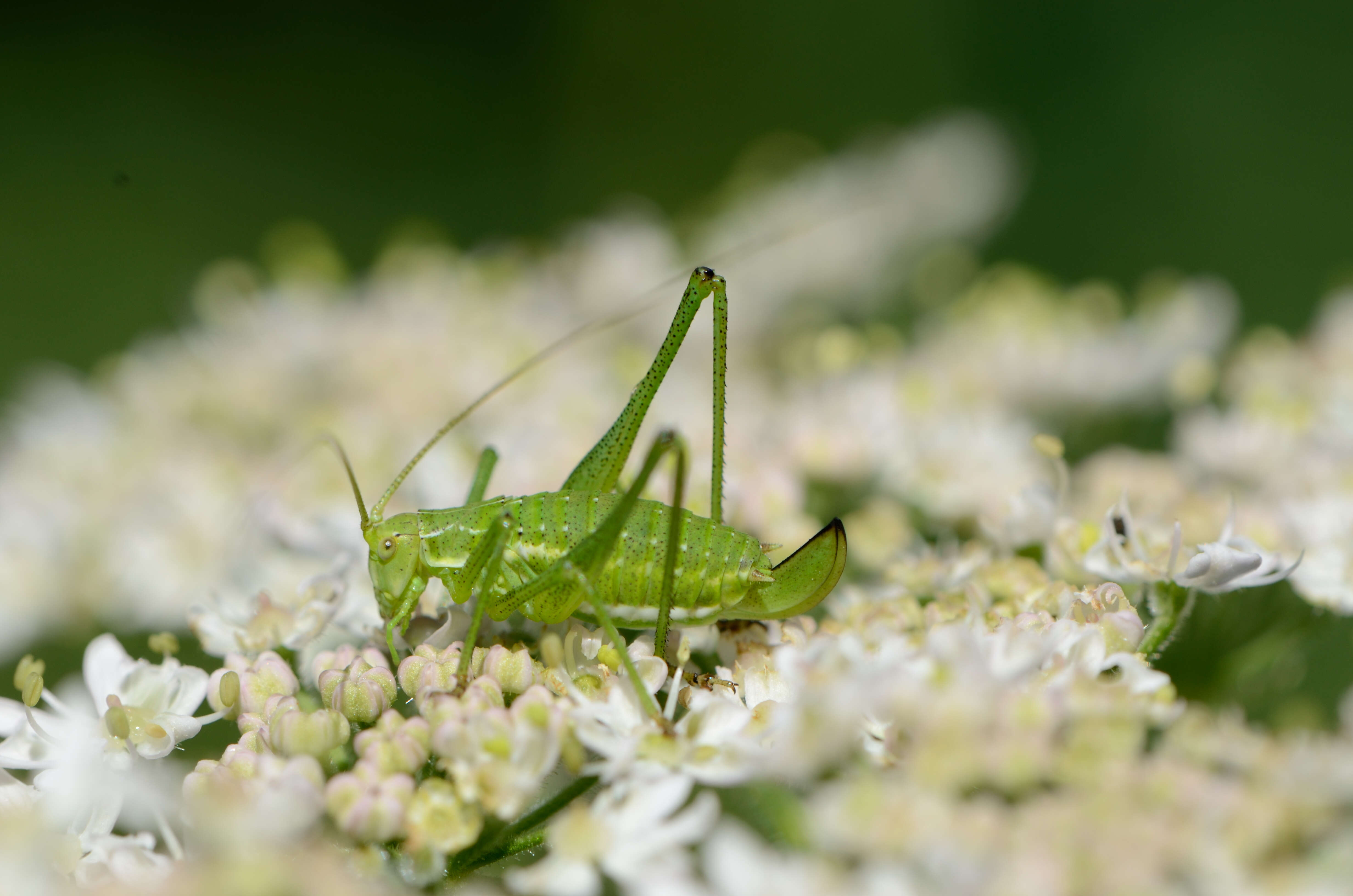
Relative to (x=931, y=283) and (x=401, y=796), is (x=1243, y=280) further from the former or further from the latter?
(x=401, y=796)

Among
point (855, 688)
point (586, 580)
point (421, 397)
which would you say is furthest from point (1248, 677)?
point (421, 397)

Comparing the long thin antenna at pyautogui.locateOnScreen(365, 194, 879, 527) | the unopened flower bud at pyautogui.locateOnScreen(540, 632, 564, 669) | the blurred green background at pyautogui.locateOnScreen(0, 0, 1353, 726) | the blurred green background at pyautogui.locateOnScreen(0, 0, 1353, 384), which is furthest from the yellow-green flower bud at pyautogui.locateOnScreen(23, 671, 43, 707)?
the blurred green background at pyautogui.locateOnScreen(0, 0, 1353, 384)

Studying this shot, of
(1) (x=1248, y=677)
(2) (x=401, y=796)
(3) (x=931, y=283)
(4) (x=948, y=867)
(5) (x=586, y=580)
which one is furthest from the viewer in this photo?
(3) (x=931, y=283)

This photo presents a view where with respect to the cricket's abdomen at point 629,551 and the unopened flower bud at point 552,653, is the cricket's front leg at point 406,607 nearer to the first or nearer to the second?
the cricket's abdomen at point 629,551

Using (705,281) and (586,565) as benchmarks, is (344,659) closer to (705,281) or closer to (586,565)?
(586,565)

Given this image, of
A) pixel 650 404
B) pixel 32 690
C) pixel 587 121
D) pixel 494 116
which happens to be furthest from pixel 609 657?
pixel 494 116
